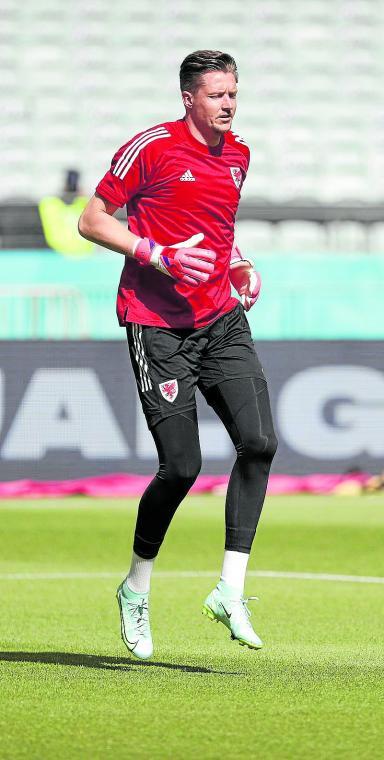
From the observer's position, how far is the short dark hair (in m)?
5.10

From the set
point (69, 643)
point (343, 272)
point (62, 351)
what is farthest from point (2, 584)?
point (343, 272)

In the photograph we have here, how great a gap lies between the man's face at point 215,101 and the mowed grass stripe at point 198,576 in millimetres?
3978

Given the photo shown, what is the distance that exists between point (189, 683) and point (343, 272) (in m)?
10.7

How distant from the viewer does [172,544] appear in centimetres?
1049

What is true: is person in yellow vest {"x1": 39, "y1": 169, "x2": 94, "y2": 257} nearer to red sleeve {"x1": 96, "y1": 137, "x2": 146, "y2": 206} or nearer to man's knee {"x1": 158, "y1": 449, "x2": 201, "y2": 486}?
red sleeve {"x1": 96, "y1": 137, "x2": 146, "y2": 206}

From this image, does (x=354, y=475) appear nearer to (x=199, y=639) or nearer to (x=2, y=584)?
(x=2, y=584)

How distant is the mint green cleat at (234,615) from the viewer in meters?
4.93

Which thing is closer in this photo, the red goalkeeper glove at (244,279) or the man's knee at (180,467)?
the man's knee at (180,467)

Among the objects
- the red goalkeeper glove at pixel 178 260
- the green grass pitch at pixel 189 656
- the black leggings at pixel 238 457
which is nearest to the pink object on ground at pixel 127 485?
the green grass pitch at pixel 189 656

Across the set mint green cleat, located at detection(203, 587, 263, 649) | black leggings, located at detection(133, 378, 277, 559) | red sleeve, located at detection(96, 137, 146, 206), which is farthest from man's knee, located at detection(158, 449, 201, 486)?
red sleeve, located at detection(96, 137, 146, 206)

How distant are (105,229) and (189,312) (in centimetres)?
43

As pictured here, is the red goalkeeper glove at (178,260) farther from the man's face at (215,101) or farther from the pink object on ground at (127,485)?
the pink object on ground at (127,485)

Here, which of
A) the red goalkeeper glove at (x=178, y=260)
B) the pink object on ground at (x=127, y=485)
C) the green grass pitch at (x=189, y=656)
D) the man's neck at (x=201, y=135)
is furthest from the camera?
the pink object on ground at (x=127, y=485)

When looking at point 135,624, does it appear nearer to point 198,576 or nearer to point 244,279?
point 244,279
